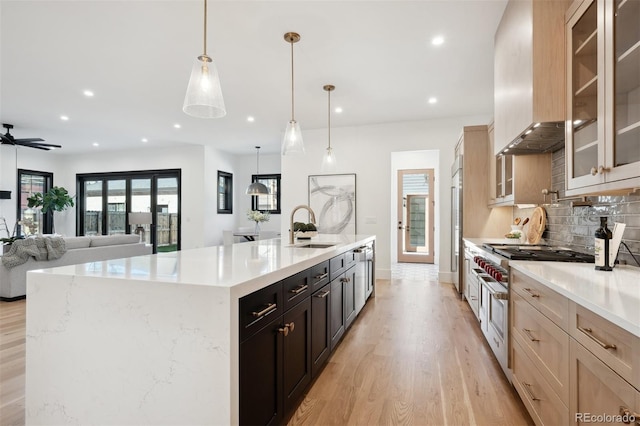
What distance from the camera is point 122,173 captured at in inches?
343

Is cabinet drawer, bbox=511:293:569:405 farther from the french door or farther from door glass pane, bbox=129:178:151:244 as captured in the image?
door glass pane, bbox=129:178:151:244

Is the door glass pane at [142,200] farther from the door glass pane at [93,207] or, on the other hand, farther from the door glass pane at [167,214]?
the door glass pane at [93,207]

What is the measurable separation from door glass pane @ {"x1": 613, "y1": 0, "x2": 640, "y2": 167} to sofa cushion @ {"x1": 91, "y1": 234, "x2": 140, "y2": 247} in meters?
6.21

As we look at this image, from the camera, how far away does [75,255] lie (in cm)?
485

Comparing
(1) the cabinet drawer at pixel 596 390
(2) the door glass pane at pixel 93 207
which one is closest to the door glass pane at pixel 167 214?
(2) the door glass pane at pixel 93 207

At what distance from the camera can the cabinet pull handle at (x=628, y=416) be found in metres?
0.89

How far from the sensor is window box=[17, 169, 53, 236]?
7.80 metres

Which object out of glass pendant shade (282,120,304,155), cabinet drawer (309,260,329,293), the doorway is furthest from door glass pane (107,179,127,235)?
cabinet drawer (309,260,329,293)

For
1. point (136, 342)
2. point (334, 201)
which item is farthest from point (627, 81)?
point (334, 201)

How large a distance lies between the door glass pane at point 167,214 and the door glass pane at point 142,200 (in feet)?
0.97

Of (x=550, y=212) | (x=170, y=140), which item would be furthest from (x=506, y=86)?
(x=170, y=140)

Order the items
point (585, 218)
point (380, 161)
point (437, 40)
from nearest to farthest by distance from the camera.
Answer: point (585, 218), point (437, 40), point (380, 161)

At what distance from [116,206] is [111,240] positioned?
4.01 meters

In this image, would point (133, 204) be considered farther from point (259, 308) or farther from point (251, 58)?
point (259, 308)
